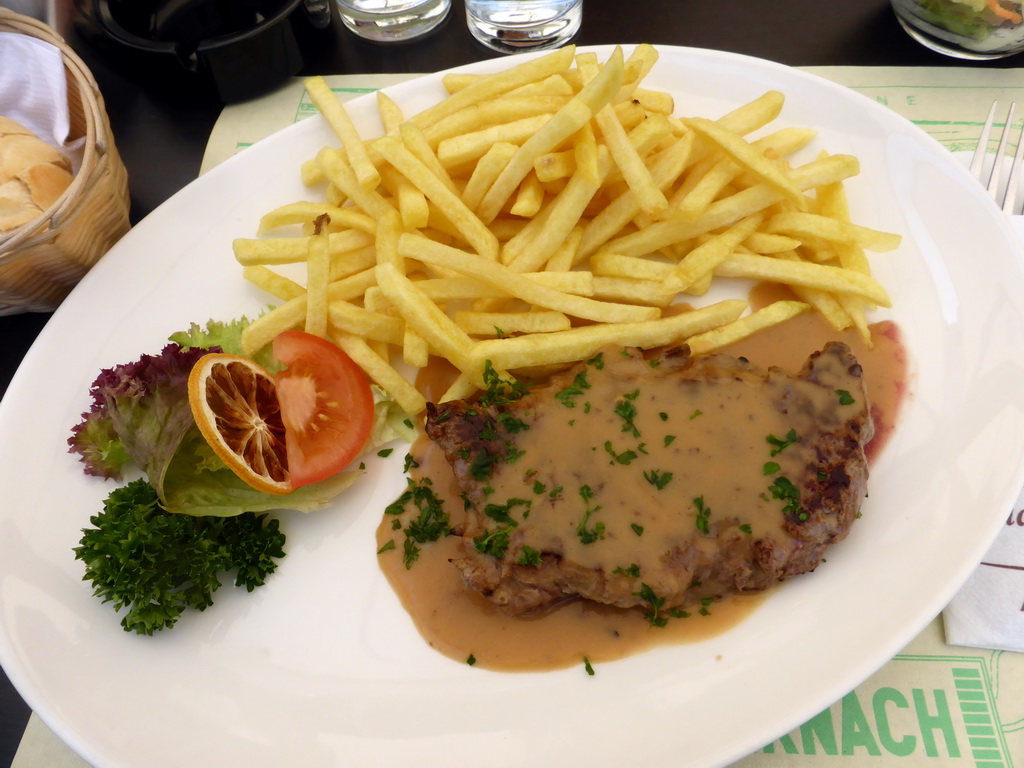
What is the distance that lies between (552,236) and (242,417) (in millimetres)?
1349

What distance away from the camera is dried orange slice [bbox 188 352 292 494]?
2.59m

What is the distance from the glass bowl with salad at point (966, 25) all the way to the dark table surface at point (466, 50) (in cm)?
9

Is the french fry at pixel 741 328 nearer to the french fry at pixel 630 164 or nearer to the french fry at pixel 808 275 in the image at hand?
the french fry at pixel 808 275

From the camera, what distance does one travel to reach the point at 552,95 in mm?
3227

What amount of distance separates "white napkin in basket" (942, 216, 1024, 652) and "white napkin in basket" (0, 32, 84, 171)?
4166 millimetres

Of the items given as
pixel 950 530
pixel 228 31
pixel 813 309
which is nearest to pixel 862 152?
pixel 813 309

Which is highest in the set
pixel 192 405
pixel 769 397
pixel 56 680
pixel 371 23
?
pixel 371 23

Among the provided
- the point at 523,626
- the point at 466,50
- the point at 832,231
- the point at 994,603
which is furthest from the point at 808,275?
the point at 466,50

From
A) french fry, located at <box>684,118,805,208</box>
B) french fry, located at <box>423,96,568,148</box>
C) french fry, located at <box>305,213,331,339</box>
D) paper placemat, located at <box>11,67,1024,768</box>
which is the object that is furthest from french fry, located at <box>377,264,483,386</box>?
paper placemat, located at <box>11,67,1024,768</box>

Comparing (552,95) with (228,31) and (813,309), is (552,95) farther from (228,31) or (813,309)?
(228,31)

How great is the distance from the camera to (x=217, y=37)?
405 cm

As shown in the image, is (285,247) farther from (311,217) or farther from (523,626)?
(523,626)

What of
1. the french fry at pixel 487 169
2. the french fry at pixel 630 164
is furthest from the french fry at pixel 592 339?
the french fry at pixel 487 169

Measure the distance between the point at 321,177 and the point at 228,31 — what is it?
132 centimetres
